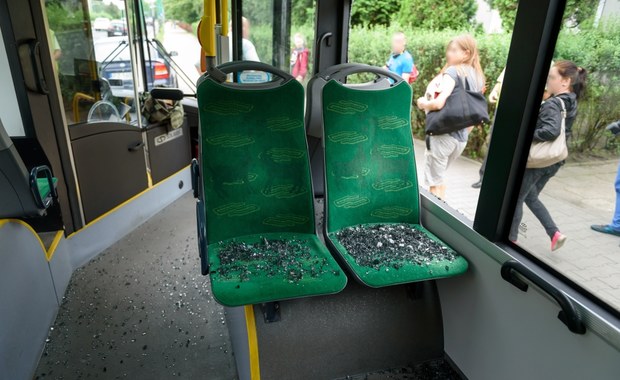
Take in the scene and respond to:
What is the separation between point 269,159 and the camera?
6.53 feet

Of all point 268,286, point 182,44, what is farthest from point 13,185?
point 182,44

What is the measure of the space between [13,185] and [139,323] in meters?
0.90

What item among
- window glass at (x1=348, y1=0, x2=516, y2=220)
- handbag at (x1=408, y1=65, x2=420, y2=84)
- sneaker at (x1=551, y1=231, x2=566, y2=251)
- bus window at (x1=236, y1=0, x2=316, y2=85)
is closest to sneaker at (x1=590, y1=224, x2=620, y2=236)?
sneaker at (x1=551, y1=231, x2=566, y2=251)

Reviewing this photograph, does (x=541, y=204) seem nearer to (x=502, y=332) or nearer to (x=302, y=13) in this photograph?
(x=502, y=332)

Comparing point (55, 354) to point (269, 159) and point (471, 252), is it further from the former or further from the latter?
point (471, 252)

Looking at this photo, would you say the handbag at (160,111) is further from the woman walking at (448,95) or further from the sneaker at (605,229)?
the sneaker at (605,229)

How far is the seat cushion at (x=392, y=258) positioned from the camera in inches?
64.2

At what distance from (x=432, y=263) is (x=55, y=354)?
1.79 meters

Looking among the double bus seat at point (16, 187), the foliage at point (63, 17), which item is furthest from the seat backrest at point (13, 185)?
the foliage at point (63, 17)

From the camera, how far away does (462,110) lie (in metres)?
2.44

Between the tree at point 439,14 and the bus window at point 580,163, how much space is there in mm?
1431

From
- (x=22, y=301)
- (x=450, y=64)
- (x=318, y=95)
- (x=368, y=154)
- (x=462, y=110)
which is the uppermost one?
A: (x=450, y=64)

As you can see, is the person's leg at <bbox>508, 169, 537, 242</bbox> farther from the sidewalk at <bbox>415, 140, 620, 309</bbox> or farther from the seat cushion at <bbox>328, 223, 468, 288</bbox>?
the seat cushion at <bbox>328, 223, 468, 288</bbox>

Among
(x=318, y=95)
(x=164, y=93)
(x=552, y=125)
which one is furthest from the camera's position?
(x=164, y=93)
